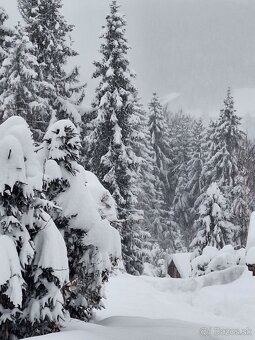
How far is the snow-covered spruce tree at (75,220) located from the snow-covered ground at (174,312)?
64 cm

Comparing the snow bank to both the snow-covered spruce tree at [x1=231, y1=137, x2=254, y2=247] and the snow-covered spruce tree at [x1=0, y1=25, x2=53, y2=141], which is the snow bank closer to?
the snow-covered spruce tree at [x1=0, y1=25, x2=53, y2=141]

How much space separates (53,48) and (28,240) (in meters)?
20.1

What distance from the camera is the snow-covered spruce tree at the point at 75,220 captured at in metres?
6.60

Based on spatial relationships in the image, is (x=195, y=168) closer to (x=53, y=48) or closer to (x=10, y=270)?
(x=53, y=48)

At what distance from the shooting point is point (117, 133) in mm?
24750

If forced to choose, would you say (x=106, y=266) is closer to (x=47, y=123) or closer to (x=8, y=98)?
(x=8, y=98)

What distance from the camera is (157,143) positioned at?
5122 centimetres

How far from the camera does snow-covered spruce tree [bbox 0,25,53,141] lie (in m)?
20.3

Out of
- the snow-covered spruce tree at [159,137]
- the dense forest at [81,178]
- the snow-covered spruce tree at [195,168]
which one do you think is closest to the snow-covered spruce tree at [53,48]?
the dense forest at [81,178]

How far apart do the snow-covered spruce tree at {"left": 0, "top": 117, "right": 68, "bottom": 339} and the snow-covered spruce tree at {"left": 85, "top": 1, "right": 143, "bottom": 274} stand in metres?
18.4

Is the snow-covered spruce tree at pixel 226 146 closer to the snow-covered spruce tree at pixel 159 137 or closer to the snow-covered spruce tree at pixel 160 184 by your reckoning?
the snow-covered spruce tree at pixel 160 184

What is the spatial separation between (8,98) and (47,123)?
9.40 feet

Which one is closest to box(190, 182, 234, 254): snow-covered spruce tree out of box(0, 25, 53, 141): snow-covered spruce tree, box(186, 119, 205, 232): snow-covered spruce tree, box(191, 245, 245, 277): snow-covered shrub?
box(191, 245, 245, 277): snow-covered shrub

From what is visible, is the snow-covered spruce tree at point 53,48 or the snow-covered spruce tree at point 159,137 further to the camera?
the snow-covered spruce tree at point 159,137
